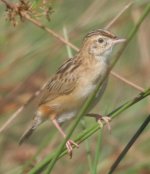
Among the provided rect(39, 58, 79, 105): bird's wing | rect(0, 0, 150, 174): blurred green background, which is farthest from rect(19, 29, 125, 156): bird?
rect(0, 0, 150, 174): blurred green background

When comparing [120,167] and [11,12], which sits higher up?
[11,12]

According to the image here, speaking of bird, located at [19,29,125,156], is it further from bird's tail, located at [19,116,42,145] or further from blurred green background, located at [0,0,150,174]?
blurred green background, located at [0,0,150,174]

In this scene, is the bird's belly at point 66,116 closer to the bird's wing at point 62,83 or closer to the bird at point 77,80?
the bird at point 77,80

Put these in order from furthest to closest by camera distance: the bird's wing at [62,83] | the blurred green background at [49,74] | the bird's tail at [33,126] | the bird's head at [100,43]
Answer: the blurred green background at [49,74] < the bird's tail at [33,126] < the bird's wing at [62,83] < the bird's head at [100,43]

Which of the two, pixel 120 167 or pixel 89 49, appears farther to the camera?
pixel 120 167

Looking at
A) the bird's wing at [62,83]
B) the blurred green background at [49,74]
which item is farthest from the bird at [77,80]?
the blurred green background at [49,74]

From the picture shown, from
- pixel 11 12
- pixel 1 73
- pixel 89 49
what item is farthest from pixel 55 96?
pixel 11 12

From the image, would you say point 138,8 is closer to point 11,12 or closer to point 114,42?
point 114,42
